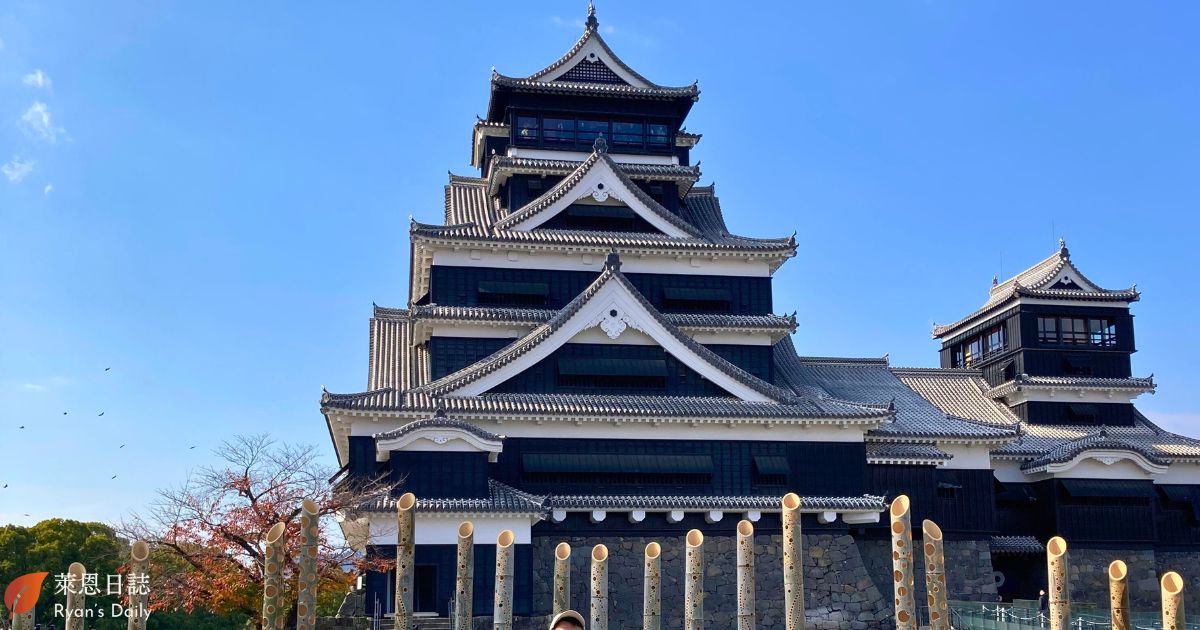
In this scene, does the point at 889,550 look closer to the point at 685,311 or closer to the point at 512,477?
the point at 685,311

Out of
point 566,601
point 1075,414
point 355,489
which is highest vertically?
point 1075,414

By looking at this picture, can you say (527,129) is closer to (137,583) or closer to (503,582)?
(503,582)

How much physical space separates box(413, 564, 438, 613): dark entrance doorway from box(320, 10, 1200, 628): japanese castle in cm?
5

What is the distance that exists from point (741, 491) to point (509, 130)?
14.8 m

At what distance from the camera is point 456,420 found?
1078 inches

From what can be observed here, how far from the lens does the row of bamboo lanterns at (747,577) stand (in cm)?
1584

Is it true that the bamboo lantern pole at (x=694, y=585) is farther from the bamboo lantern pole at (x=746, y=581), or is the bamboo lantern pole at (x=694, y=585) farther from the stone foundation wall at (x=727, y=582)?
the stone foundation wall at (x=727, y=582)

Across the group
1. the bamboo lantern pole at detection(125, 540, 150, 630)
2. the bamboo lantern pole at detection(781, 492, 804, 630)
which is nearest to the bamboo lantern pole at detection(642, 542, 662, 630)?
the bamboo lantern pole at detection(781, 492, 804, 630)

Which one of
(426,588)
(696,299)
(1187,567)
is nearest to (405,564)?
(426,588)

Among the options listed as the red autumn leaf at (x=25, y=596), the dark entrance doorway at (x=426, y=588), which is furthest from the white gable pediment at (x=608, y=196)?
the red autumn leaf at (x=25, y=596)

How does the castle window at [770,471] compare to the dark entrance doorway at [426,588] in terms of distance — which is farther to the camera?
the castle window at [770,471]

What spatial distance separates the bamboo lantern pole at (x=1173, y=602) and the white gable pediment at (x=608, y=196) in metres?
19.9

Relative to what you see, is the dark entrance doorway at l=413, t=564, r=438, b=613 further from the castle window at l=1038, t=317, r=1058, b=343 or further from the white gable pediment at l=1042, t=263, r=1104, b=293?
the white gable pediment at l=1042, t=263, r=1104, b=293

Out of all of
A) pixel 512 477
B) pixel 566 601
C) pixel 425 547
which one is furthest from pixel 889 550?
pixel 566 601
